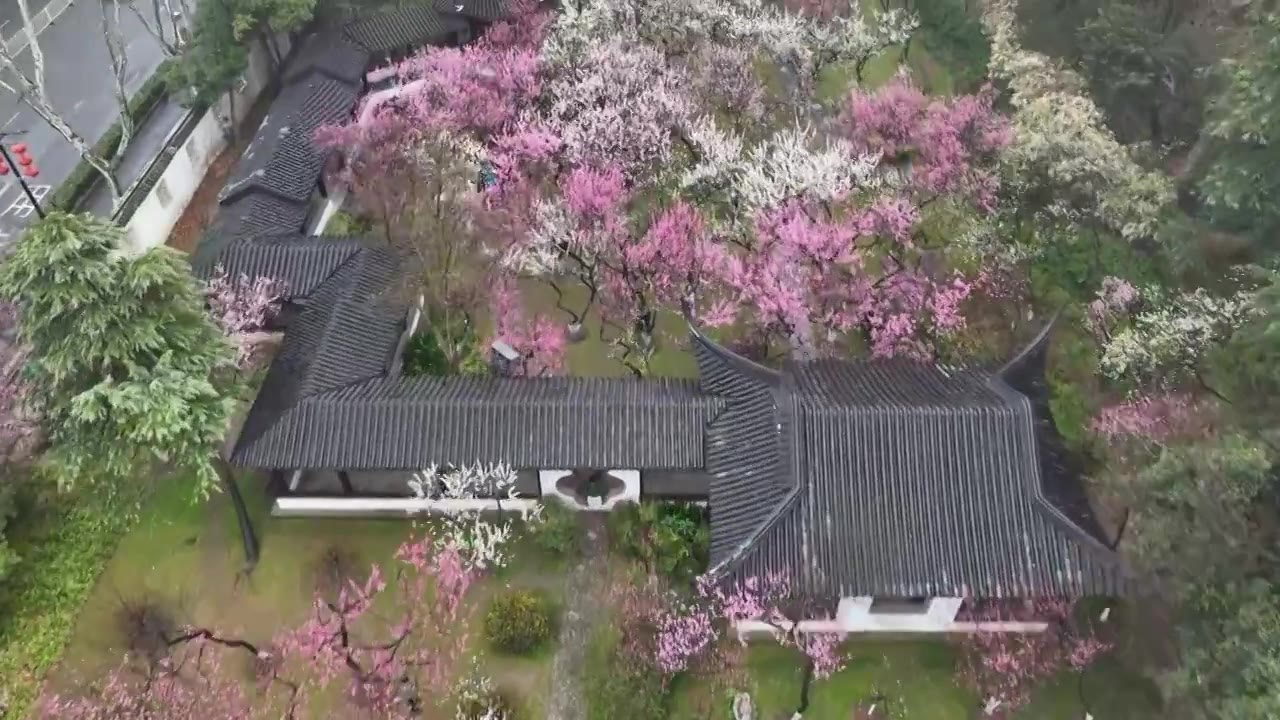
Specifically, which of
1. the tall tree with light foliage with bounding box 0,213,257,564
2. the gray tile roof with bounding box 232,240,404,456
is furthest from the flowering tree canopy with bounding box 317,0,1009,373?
the tall tree with light foliage with bounding box 0,213,257,564

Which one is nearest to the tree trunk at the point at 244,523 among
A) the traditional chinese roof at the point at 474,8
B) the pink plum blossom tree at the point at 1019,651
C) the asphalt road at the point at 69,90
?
the asphalt road at the point at 69,90

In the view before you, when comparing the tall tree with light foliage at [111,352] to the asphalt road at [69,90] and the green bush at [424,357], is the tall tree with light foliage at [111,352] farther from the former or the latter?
the asphalt road at [69,90]

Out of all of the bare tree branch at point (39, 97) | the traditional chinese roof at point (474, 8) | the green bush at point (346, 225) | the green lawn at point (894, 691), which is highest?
the traditional chinese roof at point (474, 8)

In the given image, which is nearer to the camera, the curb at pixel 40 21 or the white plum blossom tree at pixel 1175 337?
the white plum blossom tree at pixel 1175 337

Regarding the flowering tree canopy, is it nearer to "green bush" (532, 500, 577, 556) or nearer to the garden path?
"green bush" (532, 500, 577, 556)

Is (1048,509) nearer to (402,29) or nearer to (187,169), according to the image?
(187,169)

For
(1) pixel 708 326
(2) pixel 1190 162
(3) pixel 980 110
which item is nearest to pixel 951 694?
(1) pixel 708 326

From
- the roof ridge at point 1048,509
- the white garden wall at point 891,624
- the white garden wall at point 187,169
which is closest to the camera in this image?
the roof ridge at point 1048,509
